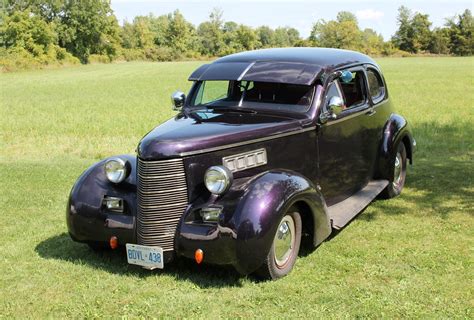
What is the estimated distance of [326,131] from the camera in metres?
5.58

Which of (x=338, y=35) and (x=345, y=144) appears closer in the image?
(x=345, y=144)

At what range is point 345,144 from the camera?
602 cm

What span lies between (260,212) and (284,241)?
0.58 meters

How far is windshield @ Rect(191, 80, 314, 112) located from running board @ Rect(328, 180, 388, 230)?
119 centimetres

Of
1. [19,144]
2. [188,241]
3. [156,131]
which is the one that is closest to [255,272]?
[188,241]

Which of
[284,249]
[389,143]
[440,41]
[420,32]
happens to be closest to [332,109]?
[284,249]

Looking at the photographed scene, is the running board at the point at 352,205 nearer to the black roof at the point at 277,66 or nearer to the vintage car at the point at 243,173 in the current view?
the vintage car at the point at 243,173

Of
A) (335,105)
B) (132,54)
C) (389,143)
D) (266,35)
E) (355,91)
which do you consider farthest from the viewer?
(266,35)

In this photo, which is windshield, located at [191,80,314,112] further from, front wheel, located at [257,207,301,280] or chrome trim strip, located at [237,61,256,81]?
front wheel, located at [257,207,301,280]

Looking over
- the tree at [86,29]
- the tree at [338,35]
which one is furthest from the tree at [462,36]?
the tree at [86,29]

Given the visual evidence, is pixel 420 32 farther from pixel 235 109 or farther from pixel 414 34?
pixel 235 109

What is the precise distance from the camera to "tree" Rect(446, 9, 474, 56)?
281ft

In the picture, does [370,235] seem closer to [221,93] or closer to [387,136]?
[387,136]

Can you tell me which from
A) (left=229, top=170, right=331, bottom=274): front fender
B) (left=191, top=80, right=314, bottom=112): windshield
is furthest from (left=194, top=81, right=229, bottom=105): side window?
(left=229, top=170, right=331, bottom=274): front fender
